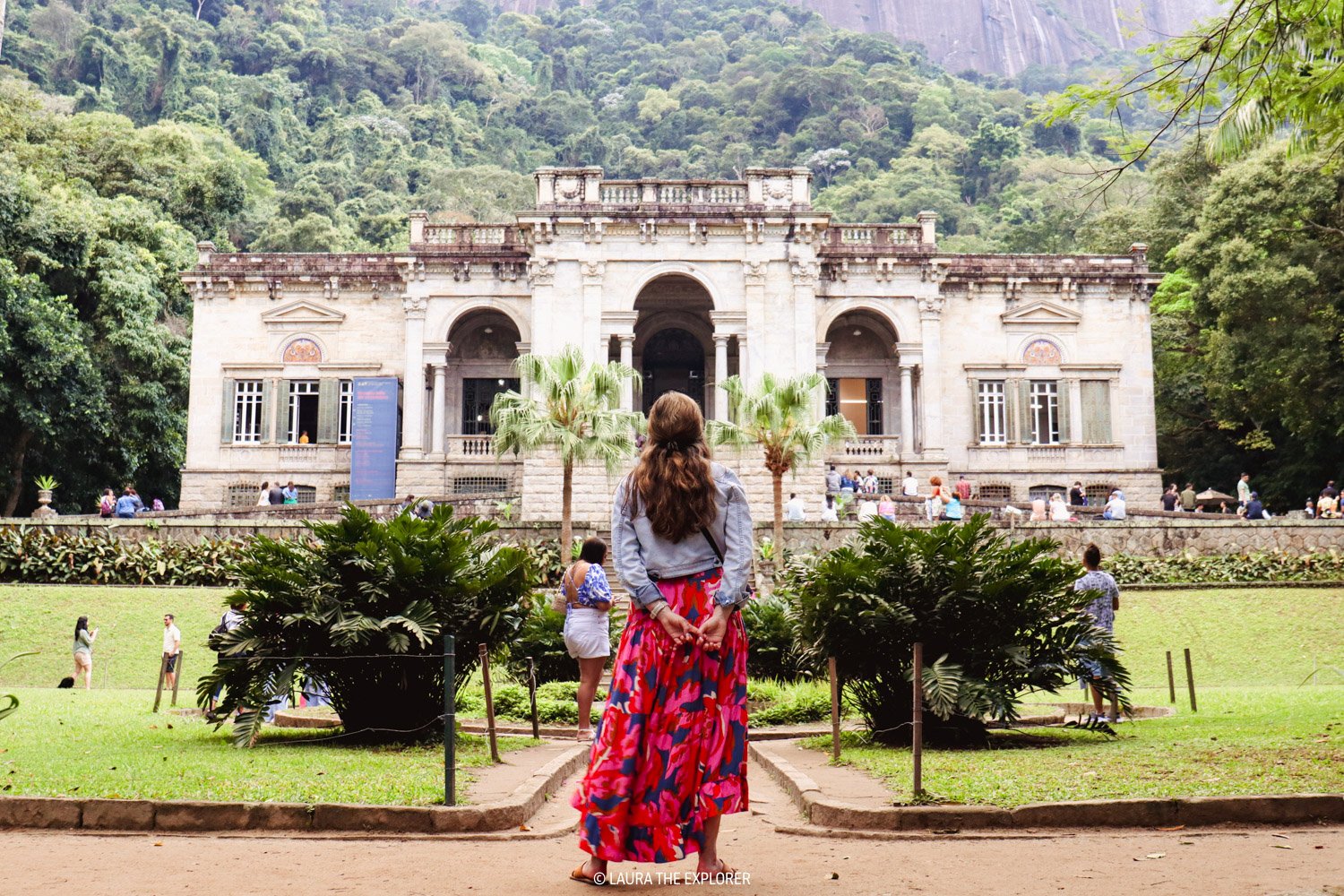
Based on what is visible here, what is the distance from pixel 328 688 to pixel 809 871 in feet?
16.1

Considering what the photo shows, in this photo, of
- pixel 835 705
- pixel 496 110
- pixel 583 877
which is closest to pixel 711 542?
pixel 583 877

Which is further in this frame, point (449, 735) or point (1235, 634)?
point (1235, 634)

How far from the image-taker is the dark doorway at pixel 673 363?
3588cm

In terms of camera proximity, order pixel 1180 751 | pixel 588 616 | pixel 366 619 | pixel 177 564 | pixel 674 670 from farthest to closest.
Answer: pixel 177 564
pixel 588 616
pixel 366 619
pixel 1180 751
pixel 674 670

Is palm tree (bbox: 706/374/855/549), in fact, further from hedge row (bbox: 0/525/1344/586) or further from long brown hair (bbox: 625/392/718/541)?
long brown hair (bbox: 625/392/718/541)

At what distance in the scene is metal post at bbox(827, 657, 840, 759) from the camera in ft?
27.5

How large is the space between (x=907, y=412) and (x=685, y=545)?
94.1ft

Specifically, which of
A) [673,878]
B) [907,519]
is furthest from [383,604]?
[907,519]

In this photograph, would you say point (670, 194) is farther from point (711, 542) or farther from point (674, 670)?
point (674, 670)

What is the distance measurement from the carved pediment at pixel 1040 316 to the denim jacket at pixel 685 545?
30362 mm

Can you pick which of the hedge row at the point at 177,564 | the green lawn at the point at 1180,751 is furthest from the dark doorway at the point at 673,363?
the green lawn at the point at 1180,751

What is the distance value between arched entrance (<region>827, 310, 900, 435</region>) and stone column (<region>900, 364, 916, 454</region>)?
4.23 feet

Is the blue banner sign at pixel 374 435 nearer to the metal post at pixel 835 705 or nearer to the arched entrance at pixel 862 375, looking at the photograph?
the arched entrance at pixel 862 375

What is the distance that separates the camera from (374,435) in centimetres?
3128
